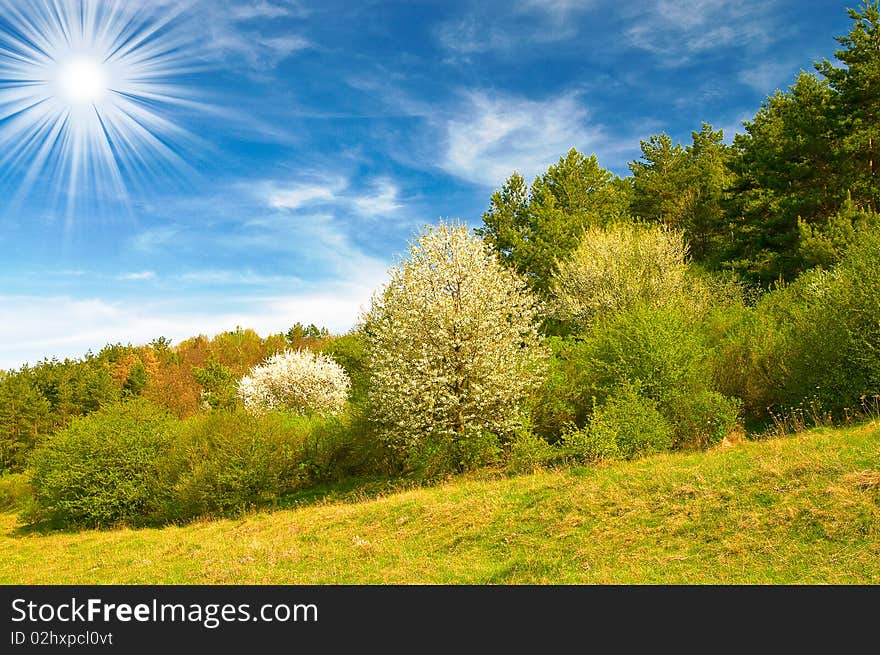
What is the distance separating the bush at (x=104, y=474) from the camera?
31.8 meters

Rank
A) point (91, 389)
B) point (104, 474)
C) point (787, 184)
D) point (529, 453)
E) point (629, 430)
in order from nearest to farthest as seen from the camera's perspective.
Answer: point (629, 430) → point (529, 453) → point (104, 474) → point (787, 184) → point (91, 389)

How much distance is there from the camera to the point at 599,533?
13578mm

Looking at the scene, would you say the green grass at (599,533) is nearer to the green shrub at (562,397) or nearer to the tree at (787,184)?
the green shrub at (562,397)

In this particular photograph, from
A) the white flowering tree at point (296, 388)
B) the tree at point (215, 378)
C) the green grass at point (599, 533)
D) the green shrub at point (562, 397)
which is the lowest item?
the green grass at point (599, 533)

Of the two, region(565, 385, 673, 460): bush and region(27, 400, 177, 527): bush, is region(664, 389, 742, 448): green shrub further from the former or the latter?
region(27, 400, 177, 527): bush

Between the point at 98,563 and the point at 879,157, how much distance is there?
168ft

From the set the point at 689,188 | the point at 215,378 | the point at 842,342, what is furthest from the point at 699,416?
the point at 215,378

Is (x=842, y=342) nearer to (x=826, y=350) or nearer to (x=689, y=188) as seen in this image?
(x=826, y=350)

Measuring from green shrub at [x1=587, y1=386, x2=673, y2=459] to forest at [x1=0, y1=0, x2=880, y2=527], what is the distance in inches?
3.9

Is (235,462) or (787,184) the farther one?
(787,184)

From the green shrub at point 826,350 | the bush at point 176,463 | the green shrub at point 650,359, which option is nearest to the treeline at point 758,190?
the green shrub at point 826,350

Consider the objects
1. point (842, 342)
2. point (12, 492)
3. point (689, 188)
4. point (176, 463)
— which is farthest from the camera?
point (689, 188)

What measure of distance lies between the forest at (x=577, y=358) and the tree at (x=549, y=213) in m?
0.37

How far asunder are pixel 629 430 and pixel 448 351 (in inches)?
299
